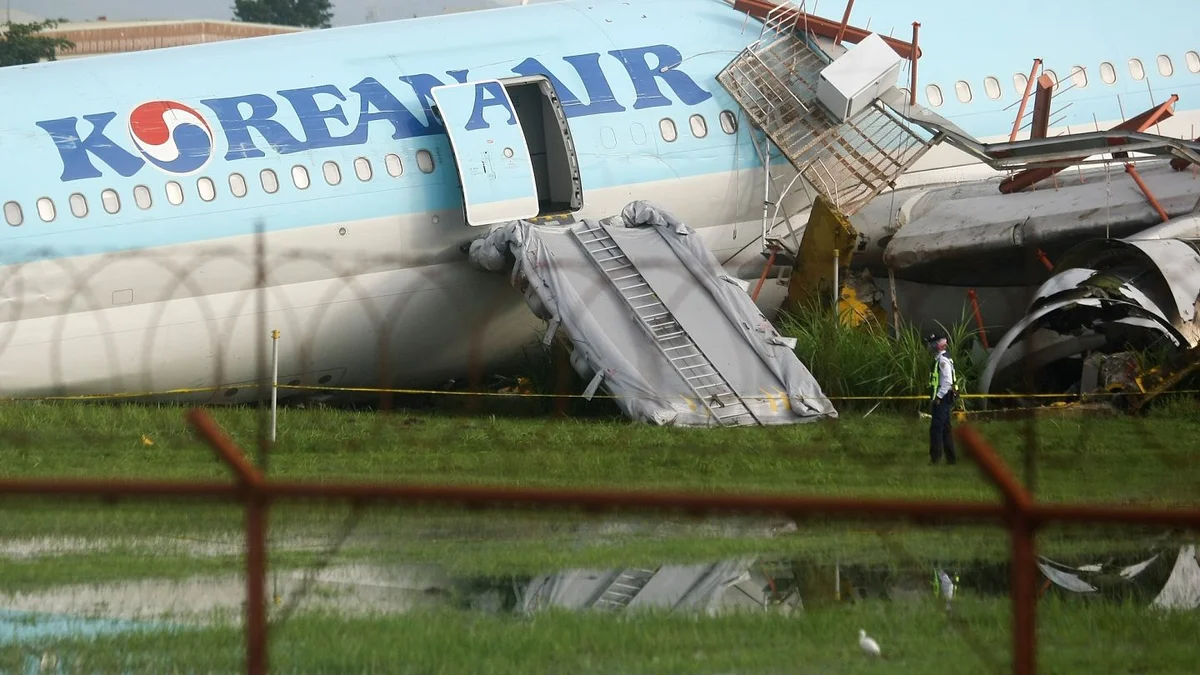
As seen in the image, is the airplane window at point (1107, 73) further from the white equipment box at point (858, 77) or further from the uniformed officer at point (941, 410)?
the uniformed officer at point (941, 410)

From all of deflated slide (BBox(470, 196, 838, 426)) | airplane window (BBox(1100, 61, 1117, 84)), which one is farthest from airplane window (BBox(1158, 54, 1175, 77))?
deflated slide (BBox(470, 196, 838, 426))

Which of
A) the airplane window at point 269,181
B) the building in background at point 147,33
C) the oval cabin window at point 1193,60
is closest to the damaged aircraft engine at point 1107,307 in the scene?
the oval cabin window at point 1193,60

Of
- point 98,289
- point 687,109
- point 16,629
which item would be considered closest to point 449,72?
point 687,109

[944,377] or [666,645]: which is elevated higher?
[666,645]

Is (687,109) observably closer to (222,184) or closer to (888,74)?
(888,74)

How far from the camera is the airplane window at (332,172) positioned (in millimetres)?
18219

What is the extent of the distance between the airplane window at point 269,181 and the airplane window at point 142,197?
118cm

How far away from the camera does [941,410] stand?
622 inches

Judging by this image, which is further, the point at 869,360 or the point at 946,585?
the point at 869,360

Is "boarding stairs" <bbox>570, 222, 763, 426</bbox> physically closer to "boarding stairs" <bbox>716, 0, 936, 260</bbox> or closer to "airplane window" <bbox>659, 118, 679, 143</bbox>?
"airplane window" <bbox>659, 118, 679, 143</bbox>

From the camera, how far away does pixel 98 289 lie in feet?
55.6

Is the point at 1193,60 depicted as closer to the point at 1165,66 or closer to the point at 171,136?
the point at 1165,66

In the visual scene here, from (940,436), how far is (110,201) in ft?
26.4

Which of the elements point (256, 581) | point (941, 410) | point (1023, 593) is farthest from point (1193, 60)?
point (256, 581)
